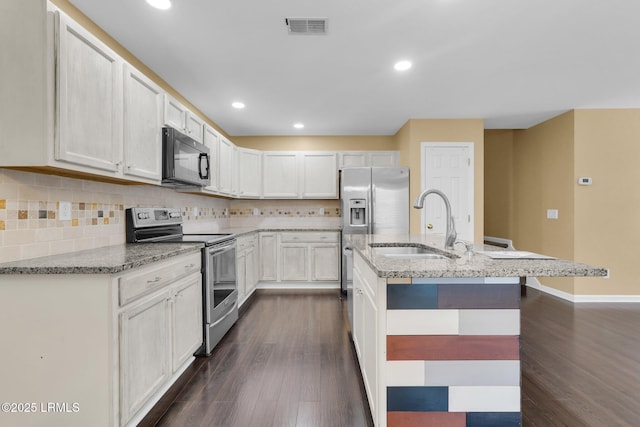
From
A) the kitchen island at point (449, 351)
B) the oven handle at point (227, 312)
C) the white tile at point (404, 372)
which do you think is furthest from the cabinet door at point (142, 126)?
the white tile at point (404, 372)

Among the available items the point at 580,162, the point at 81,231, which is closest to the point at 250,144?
the point at 81,231

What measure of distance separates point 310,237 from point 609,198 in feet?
13.6

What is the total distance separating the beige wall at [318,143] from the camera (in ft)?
17.0

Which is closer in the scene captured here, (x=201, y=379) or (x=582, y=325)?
(x=201, y=379)

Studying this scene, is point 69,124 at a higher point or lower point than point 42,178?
higher

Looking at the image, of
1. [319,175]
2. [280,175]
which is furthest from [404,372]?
[280,175]

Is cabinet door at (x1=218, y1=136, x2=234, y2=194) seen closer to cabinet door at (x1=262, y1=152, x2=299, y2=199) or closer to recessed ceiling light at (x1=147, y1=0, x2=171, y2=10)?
cabinet door at (x1=262, y1=152, x2=299, y2=199)

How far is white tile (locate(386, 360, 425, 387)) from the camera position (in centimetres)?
136

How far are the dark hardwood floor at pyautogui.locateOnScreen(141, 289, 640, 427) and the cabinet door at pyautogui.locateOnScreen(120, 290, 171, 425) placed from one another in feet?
0.80

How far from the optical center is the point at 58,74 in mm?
1490

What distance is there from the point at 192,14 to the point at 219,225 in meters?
3.11

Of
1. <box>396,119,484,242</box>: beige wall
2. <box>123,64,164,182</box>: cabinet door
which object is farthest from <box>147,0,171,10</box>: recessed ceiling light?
<box>396,119,484,242</box>: beige wall

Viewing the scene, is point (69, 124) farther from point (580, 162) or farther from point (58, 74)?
point (580, 162)

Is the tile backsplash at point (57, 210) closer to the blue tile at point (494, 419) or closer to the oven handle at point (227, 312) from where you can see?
the oven handle at point (227, 312)
